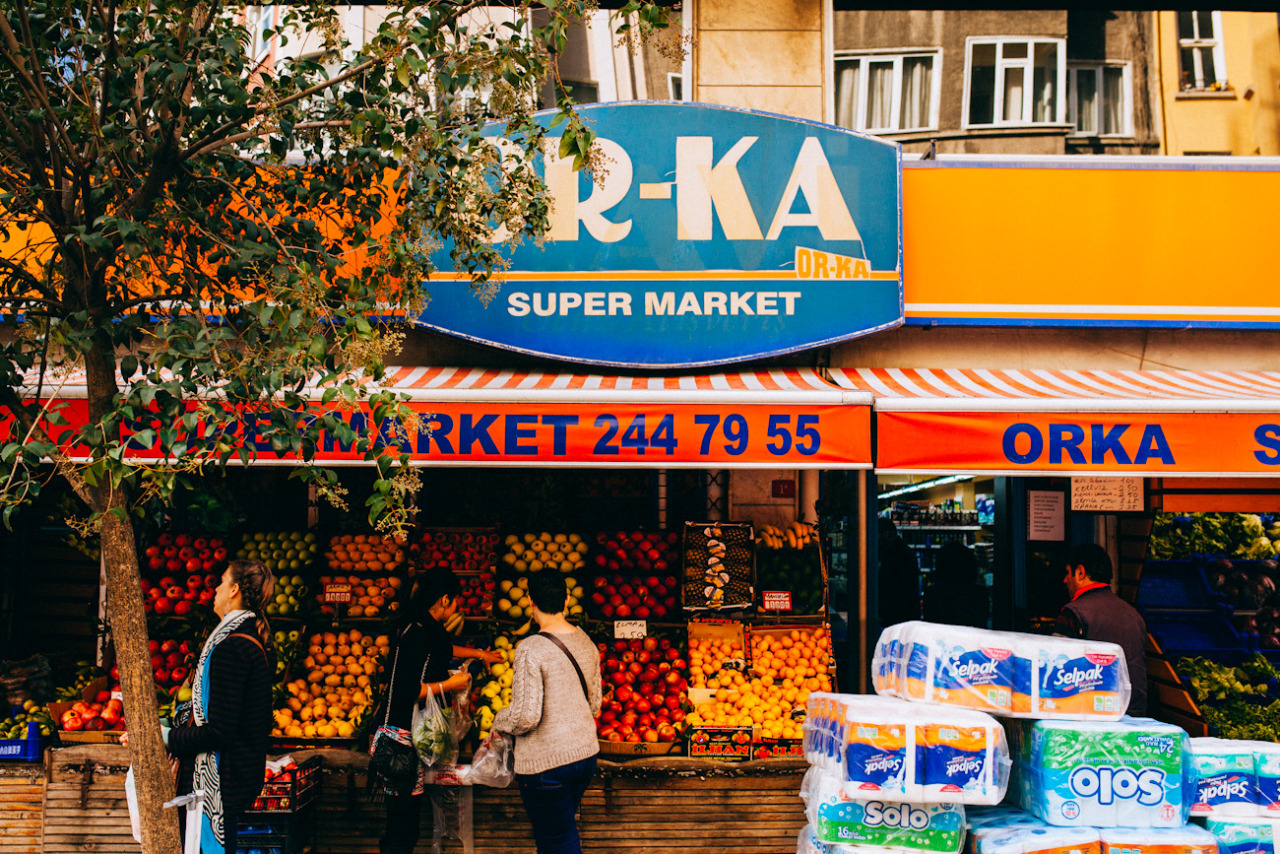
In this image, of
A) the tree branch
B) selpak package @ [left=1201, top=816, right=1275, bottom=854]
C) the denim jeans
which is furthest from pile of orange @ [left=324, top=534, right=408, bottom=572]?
selpak package @ [left=1201, top=816, right=1275, bottom=854]

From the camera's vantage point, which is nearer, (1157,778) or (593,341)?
(1157,778)

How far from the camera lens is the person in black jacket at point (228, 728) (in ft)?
13.6

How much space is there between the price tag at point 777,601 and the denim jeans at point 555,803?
92.7 inches

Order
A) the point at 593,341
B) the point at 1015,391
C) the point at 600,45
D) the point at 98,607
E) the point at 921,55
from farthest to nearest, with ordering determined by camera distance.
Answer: the point at 921,55
the point at 600,45
the point at 98,607
the point at 593,341
the point at 1015,391

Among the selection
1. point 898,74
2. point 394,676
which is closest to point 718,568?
point 394,676

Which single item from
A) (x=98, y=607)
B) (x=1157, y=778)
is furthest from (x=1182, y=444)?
(x=98, y=607)

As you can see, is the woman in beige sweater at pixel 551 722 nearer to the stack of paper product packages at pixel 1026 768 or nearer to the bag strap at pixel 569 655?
the bag strap at pixel 569 655

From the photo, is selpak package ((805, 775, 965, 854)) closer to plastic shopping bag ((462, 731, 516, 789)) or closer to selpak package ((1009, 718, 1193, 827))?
selpak package ((1009, 718, 1193, 827))

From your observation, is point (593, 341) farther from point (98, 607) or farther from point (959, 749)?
point (98, 607)

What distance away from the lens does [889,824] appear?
12.3 feet

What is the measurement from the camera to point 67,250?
3.59m

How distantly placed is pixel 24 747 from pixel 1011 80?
1420cm

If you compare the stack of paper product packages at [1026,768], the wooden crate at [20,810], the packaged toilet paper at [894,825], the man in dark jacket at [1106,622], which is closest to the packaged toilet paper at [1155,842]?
the stack of paper product packages at [1026,768]

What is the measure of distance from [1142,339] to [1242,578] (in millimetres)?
2352
